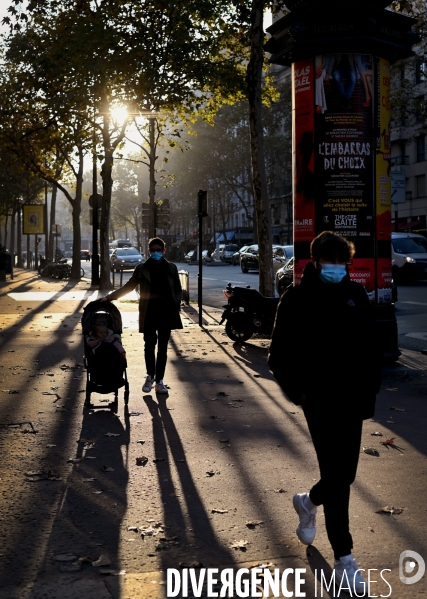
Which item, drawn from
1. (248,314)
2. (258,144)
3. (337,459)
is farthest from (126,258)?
(337,459)

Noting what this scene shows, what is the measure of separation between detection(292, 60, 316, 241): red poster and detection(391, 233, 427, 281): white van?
56.3 feet

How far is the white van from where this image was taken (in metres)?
31.0

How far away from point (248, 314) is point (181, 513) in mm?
10044

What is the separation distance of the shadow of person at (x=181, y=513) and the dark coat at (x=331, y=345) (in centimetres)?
95

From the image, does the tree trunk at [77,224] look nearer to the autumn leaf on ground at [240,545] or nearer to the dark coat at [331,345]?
the autumn leaf on ground at [240,545]

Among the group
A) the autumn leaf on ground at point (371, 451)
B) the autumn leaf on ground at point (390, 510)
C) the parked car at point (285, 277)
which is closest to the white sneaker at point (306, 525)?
the autumn leaf on ground at point (390, 510)

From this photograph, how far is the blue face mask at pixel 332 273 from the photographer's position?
175 inches

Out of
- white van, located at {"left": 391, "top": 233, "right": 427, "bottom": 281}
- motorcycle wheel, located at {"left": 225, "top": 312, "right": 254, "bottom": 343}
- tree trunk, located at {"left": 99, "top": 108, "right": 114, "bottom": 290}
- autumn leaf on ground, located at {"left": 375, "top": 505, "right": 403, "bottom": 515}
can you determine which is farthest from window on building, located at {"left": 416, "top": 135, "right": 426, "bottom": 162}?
autumn leaf on ground, located at {"left": 375, "top": 505, "right": 403, "bottom": 515}

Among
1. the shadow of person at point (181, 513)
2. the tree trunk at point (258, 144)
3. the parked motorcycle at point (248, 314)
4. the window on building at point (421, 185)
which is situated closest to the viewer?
the shadow of person at point (181, 513)

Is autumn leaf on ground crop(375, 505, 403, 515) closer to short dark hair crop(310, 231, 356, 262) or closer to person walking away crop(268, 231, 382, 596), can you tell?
person walking away crop(268, 231, 382, 596)

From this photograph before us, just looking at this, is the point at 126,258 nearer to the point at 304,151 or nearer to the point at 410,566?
the point at 304,151

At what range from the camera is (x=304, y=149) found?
13.1m

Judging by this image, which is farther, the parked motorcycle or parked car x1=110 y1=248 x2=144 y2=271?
parked car x1=110 y1=248 x2=144 y2=271

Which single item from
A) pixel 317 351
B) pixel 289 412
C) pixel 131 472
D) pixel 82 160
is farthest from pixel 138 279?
pixel 82 160
